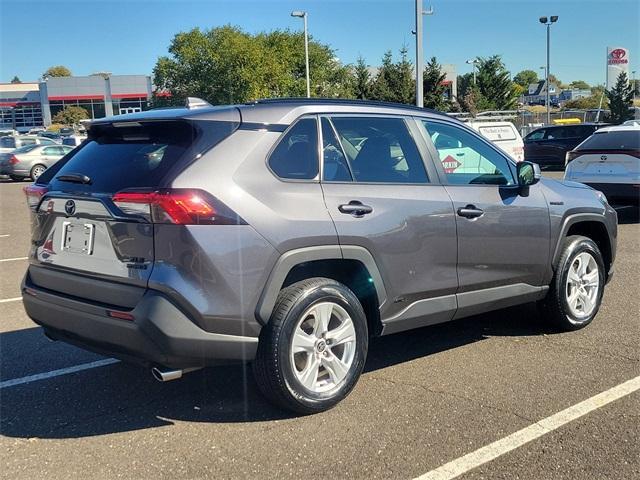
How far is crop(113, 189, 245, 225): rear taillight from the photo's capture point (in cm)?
327

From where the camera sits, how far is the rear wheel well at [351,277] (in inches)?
149

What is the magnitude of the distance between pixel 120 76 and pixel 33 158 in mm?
64209

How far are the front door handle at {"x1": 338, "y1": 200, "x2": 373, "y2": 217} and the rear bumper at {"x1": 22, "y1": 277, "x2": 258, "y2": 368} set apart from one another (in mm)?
943

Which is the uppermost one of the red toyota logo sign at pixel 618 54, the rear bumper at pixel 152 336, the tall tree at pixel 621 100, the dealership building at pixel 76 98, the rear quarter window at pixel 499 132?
the dealership building at pixel 76 98

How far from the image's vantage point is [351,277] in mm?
4023

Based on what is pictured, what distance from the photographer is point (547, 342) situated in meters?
5.12

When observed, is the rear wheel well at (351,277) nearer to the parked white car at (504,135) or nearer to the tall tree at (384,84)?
the parked white car at (504,135)

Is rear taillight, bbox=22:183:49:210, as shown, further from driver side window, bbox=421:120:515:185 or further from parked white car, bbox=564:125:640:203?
parked white car, bbox=564:125:640:203

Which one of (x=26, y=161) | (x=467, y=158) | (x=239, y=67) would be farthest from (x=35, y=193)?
(x=239, y=67)

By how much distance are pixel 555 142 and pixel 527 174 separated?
2008 cm

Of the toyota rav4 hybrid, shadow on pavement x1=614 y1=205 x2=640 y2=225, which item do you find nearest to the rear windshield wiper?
the toyota rav4 hybrid

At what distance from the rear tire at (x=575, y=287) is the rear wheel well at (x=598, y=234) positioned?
0.61 feet

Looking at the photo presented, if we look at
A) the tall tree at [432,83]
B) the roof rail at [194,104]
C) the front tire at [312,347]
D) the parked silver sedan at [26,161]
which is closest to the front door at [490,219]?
the front tire at [312,347]

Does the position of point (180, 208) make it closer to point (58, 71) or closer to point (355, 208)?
point (355, 208)
